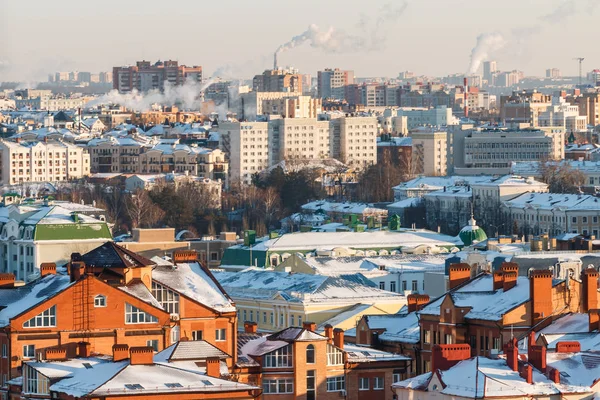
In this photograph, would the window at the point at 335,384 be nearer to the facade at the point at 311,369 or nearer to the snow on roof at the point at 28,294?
the facade at the point at 311,369

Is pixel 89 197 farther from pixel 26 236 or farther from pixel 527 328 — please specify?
pixel 527 328

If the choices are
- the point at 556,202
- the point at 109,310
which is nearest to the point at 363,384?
the point at 109,310

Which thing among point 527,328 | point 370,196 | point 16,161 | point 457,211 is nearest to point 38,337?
point 527,328

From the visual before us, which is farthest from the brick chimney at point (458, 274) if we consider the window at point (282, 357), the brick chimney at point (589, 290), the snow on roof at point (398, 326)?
the window at point (282, 357)

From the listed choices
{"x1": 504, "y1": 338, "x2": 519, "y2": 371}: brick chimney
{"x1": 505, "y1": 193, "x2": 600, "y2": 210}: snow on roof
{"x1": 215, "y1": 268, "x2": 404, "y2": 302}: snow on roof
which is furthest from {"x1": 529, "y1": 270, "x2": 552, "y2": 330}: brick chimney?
{"x1": 505, "y1": 193, "x2": 600, "y2": 210}: snow on roof

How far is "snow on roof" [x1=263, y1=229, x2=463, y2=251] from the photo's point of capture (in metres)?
93.4

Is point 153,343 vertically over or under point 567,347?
under

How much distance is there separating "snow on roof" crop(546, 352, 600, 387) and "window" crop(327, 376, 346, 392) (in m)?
4.97

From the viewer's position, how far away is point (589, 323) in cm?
4919

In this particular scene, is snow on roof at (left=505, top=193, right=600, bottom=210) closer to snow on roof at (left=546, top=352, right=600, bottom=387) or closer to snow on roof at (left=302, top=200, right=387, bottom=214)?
snow on roof at (left=302, top=200, right=387, bottom=214)

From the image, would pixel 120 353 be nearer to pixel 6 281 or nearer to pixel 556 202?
pixel 6 281

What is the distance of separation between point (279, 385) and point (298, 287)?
875 inches

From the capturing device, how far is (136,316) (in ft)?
158

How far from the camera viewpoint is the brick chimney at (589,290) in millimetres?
52344
